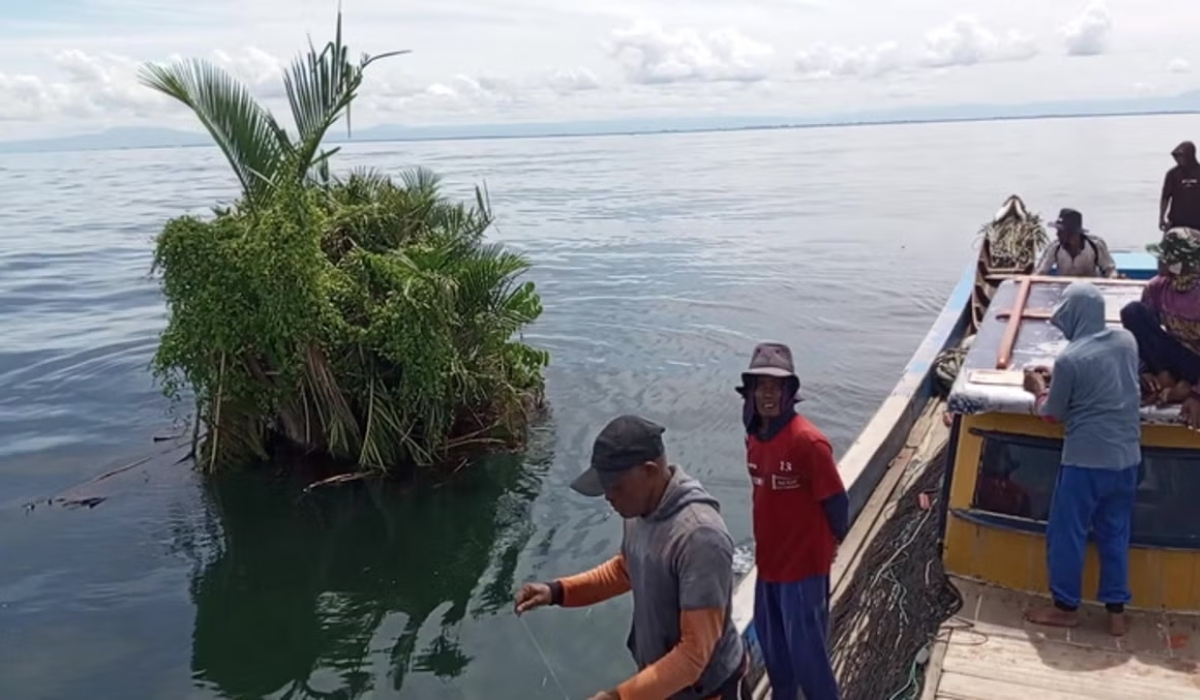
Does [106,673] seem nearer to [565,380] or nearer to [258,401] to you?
[258,401]

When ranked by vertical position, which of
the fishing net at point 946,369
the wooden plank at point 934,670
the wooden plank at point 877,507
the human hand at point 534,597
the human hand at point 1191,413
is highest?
the human hand at point 1191,413

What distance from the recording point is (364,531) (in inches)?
396

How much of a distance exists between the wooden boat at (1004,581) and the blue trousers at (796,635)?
1.71ft

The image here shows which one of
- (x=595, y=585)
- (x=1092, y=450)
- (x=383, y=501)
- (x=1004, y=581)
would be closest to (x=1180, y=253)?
(x=1092, y=450)

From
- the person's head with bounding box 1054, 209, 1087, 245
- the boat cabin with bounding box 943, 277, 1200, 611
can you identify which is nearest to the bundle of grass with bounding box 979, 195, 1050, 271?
the person's head with bounding box 1054, 209, 1087, 245

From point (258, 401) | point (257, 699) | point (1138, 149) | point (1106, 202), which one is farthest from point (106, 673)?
point (1138, 149)

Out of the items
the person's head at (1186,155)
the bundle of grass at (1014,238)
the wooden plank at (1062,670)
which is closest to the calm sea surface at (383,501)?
the bundle of grass at (1014,238)

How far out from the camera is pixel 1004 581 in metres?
5.73

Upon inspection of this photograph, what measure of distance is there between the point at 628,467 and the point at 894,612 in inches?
132

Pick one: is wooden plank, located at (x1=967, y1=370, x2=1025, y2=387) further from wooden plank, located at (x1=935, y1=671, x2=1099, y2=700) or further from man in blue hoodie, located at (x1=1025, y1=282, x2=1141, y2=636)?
wooden plank, located at (x1=935, y1=671, x2=1099, y2=700)

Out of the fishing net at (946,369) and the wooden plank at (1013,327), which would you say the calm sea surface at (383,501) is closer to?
the fishing net at (946,369)

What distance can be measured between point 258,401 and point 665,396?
6030 mm

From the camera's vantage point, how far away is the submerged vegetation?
10.0 metres

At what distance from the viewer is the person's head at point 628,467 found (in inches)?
128
